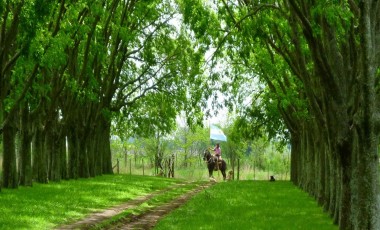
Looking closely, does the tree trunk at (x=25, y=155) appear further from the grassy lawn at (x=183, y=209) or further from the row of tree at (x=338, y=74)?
the row of tree at (x=338, y=74)

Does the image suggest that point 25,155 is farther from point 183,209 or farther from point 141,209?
point 183,209

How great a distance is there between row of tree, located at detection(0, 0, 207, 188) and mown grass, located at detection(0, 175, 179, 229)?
289 cm

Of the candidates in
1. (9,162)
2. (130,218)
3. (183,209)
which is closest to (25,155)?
(9,162)

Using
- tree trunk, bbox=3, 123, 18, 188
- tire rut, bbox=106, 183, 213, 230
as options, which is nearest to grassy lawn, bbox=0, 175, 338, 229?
tire rut, bbox=106, 183, 213, 230

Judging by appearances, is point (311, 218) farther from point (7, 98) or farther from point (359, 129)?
point (7, 98)

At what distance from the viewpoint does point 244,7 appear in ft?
61.0

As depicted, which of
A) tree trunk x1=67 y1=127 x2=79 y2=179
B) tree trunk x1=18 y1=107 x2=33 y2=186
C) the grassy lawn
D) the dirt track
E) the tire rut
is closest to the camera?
the grassy lawn

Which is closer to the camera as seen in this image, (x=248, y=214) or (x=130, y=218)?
(x=130, y=218)

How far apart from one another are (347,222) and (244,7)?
754 cm

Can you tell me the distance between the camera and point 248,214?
64.6 ft

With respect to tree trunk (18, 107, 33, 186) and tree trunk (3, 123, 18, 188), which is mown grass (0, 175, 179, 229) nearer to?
tree trunk (3, 123, 18, 188)

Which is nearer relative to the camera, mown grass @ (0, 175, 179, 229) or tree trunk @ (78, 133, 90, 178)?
mown grass @ (0, 175, 179, 229)

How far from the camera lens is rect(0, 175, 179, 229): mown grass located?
55.0 feet

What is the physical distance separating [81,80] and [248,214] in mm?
15406
